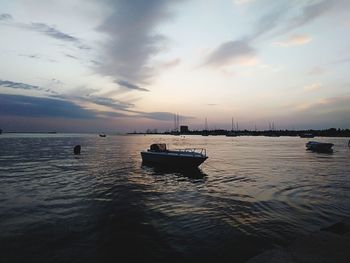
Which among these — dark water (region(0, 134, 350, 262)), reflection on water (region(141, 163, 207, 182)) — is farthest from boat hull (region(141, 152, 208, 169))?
dark water (region(0, 134, 350, 262))

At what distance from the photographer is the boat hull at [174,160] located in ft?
104

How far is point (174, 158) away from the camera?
33.0 meters

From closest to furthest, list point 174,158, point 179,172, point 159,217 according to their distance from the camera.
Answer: point 159,217 → point 179,172 → point 174,158

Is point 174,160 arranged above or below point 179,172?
above

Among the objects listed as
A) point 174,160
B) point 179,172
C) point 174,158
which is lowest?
point 179,172

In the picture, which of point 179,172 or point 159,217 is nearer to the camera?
point 159,217

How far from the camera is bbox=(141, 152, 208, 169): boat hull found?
Answer: 31.8m

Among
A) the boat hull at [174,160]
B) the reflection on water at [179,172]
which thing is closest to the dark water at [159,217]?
the reflection on water at [179,172]

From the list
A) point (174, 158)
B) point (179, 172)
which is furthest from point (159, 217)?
point (174, 158)

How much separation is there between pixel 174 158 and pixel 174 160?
25cm

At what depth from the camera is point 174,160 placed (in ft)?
109

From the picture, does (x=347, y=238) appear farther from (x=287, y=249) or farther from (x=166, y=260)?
(x=166, y=260)

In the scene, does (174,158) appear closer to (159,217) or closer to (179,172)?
(179,172)

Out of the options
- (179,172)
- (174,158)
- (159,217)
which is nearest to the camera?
(159,217)
